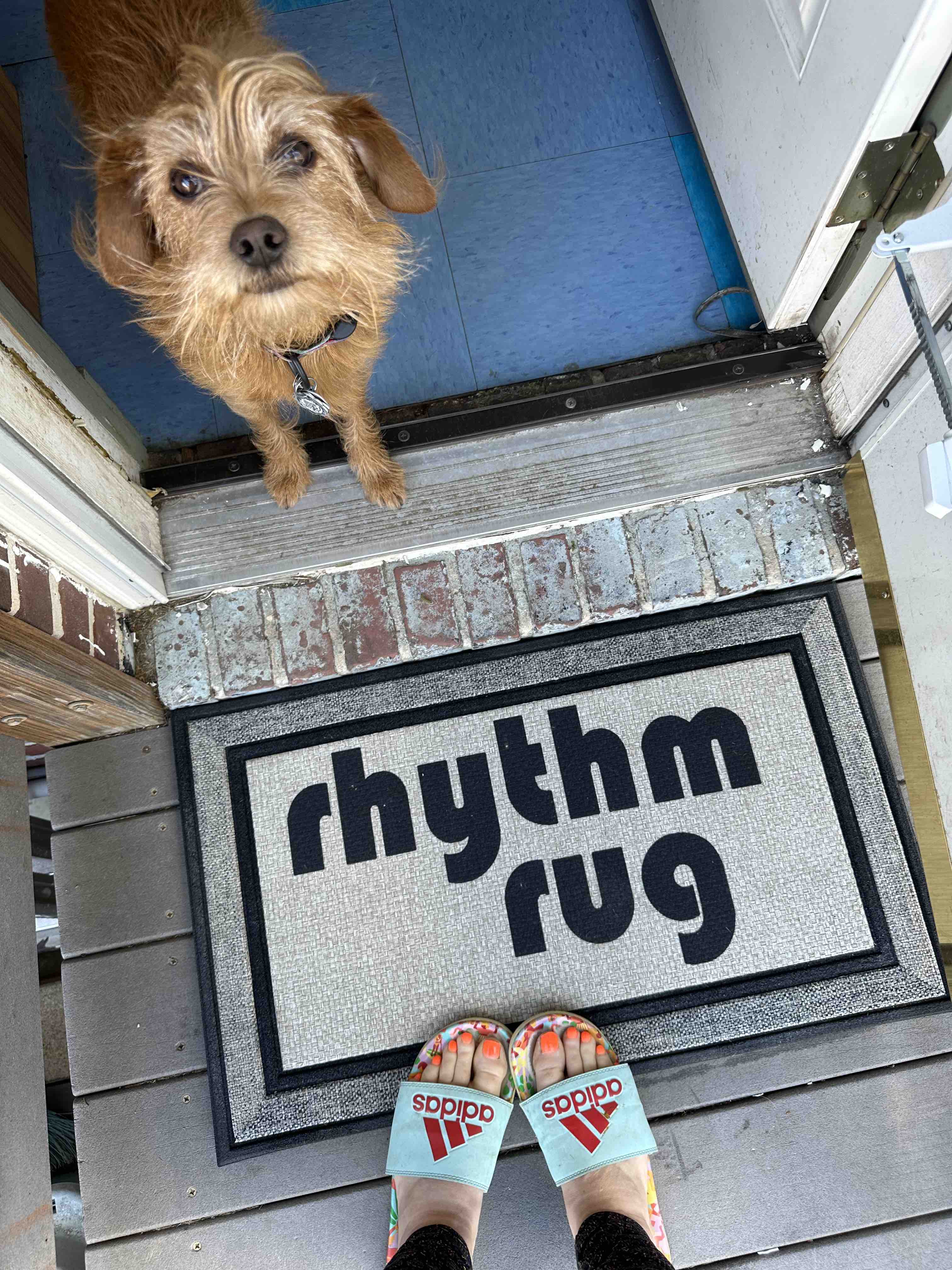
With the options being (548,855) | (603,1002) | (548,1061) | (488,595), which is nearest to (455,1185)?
(548,1061)

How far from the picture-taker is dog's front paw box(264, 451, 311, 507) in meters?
1.88

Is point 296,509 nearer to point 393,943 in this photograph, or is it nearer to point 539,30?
point 393,943

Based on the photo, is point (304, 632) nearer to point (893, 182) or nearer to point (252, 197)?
point (252, 197)

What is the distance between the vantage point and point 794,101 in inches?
61.7

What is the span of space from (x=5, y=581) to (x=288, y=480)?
676mm

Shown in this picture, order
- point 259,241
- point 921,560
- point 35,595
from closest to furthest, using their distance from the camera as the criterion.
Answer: point 259,241, point 35,595, point 921,560

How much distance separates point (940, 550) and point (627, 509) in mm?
678

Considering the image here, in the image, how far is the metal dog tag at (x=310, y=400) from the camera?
1534mm

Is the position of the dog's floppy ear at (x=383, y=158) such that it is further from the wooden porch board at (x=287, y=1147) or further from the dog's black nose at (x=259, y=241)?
the wooden porch board at (x=287, y=1147)

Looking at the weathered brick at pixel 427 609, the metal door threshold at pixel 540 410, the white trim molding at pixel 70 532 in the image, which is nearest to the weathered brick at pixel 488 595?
the weathered brick at pixel 427 609

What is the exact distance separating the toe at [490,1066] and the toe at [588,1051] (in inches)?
6.9

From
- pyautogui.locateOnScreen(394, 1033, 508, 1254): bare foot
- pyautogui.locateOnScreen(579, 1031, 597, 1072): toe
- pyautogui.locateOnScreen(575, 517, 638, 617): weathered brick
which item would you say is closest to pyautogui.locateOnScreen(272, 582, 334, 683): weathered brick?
pyautogui.locateOnScreen(575, 517, 638, 617): weathered brick

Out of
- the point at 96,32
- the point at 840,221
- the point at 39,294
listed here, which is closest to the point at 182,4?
the point at 96,32

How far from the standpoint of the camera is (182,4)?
1.46 meters
